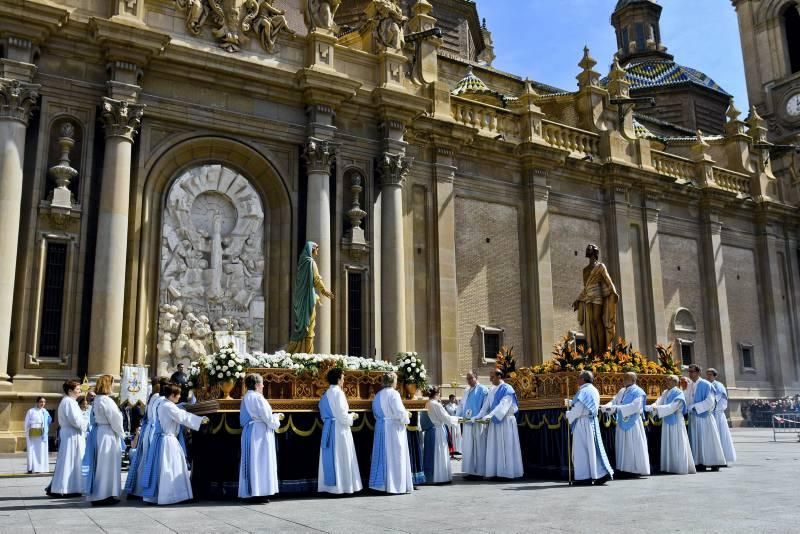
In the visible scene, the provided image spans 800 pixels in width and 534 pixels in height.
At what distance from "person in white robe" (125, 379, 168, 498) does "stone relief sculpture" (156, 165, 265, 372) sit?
24.2ft

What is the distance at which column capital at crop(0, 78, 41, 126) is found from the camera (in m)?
17.5

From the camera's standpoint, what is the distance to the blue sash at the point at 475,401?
48.1 ft

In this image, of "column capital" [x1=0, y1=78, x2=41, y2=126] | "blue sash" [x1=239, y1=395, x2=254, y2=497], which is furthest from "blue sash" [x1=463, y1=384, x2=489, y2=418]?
"column capital" [x1=0, y1=78, x2=41, y2=126]

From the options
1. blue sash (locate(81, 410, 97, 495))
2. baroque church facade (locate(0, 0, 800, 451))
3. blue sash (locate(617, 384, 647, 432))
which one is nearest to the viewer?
blue sash (locate(81, 410, 97, 495))

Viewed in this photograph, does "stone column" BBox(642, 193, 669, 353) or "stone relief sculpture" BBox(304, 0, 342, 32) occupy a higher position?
"stone relief sculpture" BBox(304, 0, 342, 32)

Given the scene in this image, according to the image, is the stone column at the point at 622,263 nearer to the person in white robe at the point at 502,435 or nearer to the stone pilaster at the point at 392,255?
the stone pilaster at the point at 392,255

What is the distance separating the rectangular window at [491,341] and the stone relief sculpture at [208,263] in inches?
317

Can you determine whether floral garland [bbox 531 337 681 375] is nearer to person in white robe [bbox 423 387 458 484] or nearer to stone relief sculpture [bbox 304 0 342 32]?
person in white robe [bbox 423 387 458 484]

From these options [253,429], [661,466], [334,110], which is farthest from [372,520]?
[334,110]

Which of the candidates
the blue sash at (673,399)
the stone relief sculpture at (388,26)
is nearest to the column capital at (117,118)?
the stone relief sculpture at (388,26)

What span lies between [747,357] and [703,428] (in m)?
20.2

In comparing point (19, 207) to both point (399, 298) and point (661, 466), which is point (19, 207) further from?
point (661, 466)

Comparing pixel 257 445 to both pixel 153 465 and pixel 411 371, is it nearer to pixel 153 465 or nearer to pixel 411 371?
pixel 153 465

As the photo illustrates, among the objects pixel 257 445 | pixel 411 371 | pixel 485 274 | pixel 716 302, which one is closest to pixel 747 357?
pixel 716 302
